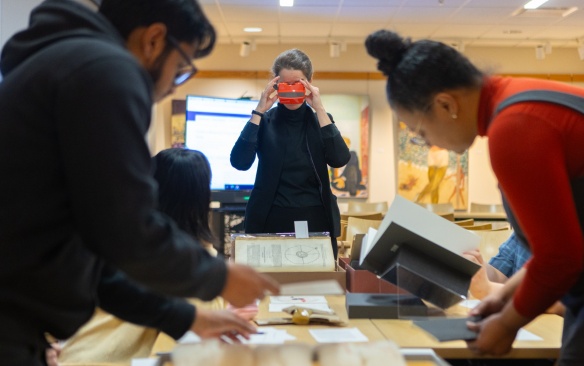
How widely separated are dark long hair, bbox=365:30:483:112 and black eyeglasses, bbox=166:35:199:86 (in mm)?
531

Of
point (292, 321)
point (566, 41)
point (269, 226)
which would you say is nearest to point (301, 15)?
point (566, 41)

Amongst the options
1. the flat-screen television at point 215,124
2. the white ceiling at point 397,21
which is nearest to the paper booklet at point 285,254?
the flat-screen television at point 215,124

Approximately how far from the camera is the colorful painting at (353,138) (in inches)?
349

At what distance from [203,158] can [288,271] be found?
0.56m

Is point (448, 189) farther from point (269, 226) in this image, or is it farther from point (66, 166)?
point (66, 166)

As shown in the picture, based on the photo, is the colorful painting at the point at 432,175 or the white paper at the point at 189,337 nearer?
the white paper at the point at 189,337

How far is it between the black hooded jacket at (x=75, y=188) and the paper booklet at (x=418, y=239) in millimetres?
930

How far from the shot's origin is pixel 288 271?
2459mm

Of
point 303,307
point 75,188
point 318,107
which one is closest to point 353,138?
point 318,107

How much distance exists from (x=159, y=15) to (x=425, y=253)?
1.09 m

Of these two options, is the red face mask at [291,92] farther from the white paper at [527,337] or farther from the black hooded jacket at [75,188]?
the black hooded jacket at [75,188]

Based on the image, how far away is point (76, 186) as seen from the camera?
0.91 meters

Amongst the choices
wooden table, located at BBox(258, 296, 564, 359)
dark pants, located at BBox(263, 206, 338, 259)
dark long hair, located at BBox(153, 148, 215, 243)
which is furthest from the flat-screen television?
wooden table, located at BBox(258, 296, 564, 359)

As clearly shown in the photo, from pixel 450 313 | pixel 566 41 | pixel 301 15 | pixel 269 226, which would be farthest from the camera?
pixel 566 41
